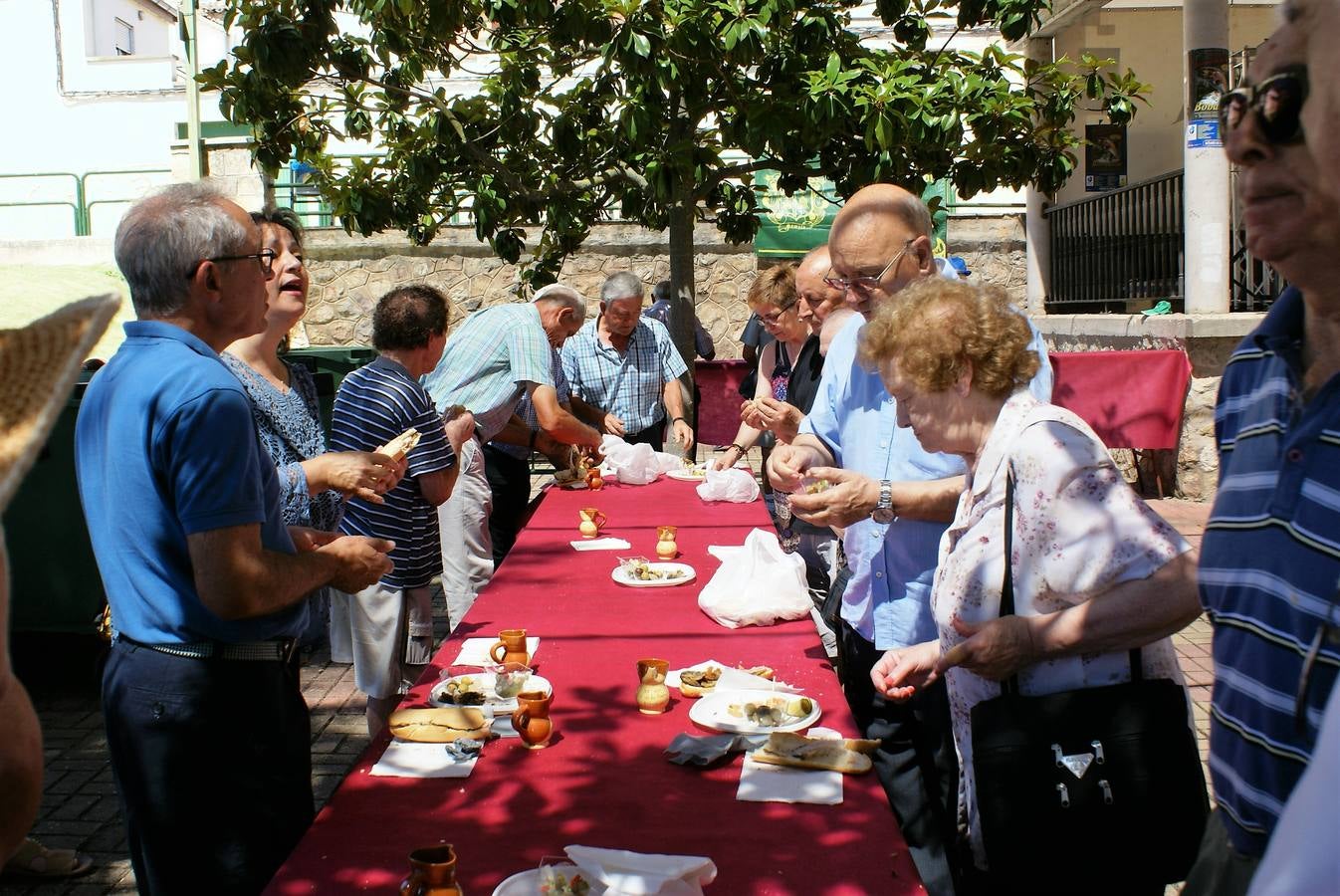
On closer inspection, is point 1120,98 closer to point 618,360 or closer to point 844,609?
point 618,360

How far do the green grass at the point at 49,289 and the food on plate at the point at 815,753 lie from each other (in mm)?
8425

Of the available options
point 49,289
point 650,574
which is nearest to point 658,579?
point 650,574

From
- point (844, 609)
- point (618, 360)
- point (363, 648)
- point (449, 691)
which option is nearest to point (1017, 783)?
point (844, 609)

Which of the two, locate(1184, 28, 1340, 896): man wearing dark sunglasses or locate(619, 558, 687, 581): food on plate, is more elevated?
locate(1184, 28, 1340, 896): man wearing dark sunglasses

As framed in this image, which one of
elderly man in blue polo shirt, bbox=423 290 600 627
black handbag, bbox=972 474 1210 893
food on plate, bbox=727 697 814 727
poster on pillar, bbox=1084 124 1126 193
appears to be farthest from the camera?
poster on pillar, bbox=1084 124 1126 193

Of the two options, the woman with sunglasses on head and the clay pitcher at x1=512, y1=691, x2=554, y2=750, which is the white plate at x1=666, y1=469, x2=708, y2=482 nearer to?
the woman with sunglasses on head

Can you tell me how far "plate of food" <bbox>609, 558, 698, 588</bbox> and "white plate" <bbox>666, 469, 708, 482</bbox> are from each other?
2.40 metres

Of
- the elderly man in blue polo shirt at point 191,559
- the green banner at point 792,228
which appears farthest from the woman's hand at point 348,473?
the green banner at point 792,228

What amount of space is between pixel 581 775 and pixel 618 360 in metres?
→ 4.91

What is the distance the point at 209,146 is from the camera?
611 inches

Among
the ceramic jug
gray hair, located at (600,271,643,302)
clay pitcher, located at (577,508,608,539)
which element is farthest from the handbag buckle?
gray hair, located at (600,271,643,302)

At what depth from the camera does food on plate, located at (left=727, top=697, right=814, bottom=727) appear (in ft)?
7.95

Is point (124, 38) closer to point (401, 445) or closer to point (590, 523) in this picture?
point (590, 523)

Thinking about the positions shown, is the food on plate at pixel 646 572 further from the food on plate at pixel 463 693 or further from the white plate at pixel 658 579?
the food on plate at pixel 463 693
